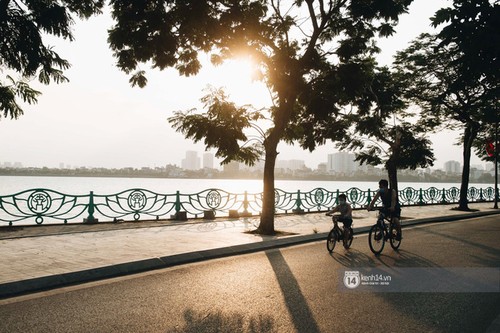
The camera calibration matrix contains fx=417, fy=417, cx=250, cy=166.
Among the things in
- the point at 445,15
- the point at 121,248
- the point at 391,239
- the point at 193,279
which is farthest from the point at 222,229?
the point at 445,15

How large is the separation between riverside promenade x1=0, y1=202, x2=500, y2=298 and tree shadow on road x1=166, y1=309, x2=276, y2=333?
122 inches

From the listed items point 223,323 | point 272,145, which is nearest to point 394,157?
point 272,145

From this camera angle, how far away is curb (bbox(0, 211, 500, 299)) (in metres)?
6.76

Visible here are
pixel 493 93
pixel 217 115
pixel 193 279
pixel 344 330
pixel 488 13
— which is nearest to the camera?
pixel 344 330

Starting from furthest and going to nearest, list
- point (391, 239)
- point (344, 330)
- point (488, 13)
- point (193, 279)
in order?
point (391, 239) < point (488, 13) < point (193, 279) < point (344, 330)

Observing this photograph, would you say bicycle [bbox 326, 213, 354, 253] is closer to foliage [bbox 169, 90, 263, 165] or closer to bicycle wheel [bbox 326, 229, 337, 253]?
bicycle wheel [bbox 326, 229, 337, 253]

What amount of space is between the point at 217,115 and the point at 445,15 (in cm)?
726

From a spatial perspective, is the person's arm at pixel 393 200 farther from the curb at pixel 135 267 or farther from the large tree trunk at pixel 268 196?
the large tree trunk at pixel 268 196

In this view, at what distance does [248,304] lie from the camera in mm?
5953

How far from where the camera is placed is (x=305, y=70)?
582 inches

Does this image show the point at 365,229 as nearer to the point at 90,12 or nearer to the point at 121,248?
the point at 121,248

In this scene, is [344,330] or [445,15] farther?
[445,15]

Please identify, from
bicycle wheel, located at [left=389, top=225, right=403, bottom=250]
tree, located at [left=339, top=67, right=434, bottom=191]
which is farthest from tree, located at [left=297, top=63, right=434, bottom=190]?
bicycle wheel, located at [left=389, top=225, right=403, bottom=250]

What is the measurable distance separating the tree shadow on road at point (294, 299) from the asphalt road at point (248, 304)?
1cm
